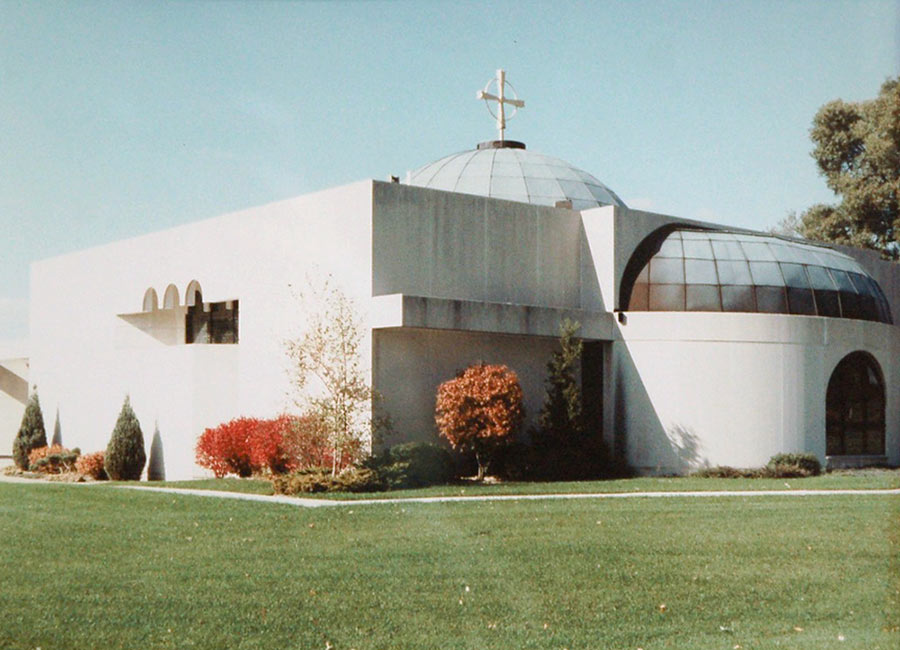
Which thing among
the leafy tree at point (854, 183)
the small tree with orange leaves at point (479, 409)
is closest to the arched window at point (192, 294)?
the small tree with orange leaves at point (479, 409)

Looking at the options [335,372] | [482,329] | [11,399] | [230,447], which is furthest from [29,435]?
[482,329]

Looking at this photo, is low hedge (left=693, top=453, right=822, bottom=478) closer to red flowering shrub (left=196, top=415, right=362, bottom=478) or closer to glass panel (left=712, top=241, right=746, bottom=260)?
glass panel (left=712, top=241, right=746, bottom=260)

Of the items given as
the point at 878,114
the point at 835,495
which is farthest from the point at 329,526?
the point at 878,114

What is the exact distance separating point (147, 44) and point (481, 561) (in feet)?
23.3

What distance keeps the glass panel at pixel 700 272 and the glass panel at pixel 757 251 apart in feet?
4.06

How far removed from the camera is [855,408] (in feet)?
88.3

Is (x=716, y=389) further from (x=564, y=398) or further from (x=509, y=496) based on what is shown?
(x=509, y=496)

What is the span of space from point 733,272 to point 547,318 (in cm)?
530

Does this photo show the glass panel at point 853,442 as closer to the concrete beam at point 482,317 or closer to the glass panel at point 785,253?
the glass panel at point 785,253

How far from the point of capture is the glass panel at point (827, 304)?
85.5ft

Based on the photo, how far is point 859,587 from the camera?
10.8 m

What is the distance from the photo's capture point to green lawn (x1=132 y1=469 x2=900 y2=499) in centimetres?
1906

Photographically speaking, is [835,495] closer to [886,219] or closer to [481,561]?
[481,561]

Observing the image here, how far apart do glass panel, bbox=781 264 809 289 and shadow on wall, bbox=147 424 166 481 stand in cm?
1714
